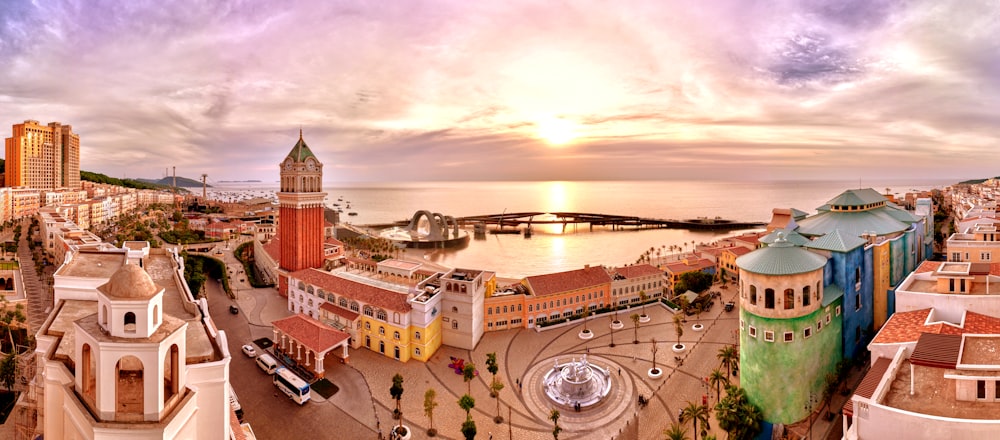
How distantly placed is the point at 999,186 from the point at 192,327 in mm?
140222

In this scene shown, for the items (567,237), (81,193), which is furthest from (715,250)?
(81,193)

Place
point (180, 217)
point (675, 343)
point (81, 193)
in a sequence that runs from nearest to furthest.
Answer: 1. point (675, 343)
2. point (81, 193)
3. point (180, 217)

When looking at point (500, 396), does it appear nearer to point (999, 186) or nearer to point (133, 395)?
point (133, 395)

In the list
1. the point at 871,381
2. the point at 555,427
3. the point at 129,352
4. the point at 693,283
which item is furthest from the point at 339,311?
the point at 693,283

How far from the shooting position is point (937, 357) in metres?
14.1

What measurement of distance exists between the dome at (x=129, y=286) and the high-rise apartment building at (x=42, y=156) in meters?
108

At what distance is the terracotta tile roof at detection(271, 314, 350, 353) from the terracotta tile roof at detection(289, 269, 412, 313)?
2.83 metres

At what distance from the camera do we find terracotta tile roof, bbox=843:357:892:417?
1429 centimetres

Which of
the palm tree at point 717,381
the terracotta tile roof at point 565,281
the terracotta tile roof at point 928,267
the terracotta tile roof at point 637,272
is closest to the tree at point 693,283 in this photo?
the terracotta tile roof at point 637,272

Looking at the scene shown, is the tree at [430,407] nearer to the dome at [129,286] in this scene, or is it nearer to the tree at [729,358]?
the dome at [129,286]

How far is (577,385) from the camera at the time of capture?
24969 millimetres

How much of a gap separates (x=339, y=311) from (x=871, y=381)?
28542 millimetres

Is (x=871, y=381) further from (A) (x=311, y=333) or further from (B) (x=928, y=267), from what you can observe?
(A) (x=311, y=333)

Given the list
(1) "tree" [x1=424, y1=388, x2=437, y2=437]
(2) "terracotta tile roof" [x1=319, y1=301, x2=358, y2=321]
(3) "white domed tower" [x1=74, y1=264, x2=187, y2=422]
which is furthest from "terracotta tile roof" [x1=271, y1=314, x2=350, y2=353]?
(3) "white domed tower" [x1=74, y1=264, x2=187, y2=422]
